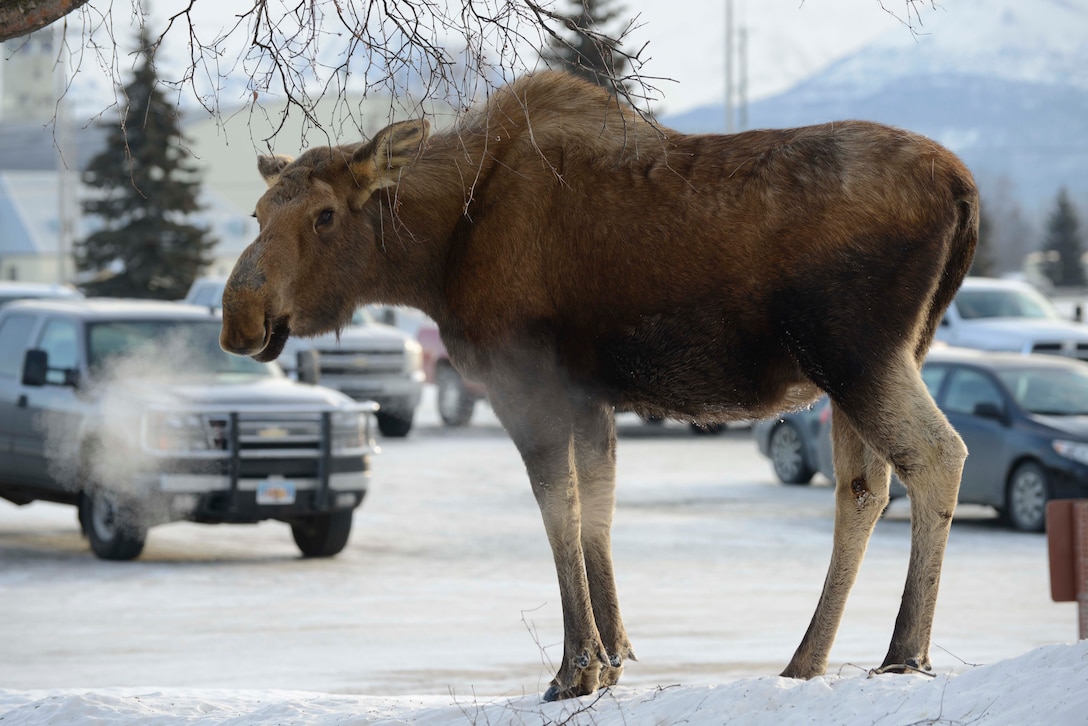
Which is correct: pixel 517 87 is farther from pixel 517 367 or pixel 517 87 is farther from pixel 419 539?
pixel 419 539

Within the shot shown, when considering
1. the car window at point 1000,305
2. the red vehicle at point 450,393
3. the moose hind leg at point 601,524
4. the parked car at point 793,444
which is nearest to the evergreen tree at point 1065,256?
the car window at point 1000,305

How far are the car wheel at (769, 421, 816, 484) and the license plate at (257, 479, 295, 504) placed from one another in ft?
27.8

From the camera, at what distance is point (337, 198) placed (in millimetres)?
6703

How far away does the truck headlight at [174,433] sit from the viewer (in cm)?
1382

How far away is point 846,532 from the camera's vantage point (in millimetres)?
6555

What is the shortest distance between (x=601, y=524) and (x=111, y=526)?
841 centimetres

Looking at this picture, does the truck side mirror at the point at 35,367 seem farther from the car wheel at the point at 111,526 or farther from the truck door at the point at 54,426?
the car wheel at the point at 111,526

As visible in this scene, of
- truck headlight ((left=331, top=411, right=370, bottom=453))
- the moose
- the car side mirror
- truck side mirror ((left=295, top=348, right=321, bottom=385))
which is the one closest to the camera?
the moose

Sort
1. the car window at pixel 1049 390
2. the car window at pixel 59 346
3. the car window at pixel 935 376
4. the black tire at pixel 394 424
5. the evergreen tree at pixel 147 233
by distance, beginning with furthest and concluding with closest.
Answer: the evergreen tree at pixel 147 233, the black tire at pixel 394 424, the car window at pixel 935 376, the car window at pixel 1049 390, the car window at pixel 59 346

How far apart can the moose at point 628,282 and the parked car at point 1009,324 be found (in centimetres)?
2084

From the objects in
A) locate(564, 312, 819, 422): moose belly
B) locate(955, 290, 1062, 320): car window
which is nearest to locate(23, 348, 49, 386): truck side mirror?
locate(564, 312, 819, 422): moose belly

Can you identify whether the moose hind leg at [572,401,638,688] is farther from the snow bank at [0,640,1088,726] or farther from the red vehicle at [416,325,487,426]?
the red vehicle at [416,325,487,426]

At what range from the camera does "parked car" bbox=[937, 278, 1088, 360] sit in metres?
26.6

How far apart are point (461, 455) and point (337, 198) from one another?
1845cm
